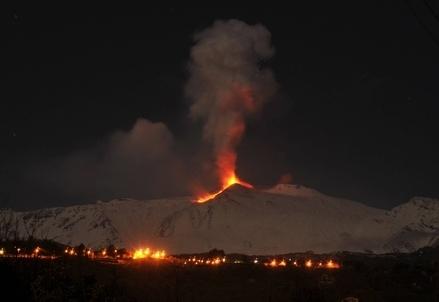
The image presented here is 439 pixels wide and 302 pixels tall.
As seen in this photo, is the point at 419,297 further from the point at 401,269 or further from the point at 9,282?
the point at 9,282

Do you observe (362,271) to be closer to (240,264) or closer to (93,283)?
(240,264)

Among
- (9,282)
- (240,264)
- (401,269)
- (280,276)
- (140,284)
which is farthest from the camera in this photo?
(401,269)

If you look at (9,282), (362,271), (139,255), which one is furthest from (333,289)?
(9,282)

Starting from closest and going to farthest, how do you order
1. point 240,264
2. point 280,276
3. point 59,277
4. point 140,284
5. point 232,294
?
point 59,277 → point 140,284 → point 232,294 → point 280,276 → point 240,264

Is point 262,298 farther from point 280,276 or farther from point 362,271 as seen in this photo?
point 362,271

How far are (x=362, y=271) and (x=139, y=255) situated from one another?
29048mm

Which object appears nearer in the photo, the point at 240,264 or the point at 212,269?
the point at 212,269

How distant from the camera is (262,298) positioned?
180 ft

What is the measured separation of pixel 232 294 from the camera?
56.8m

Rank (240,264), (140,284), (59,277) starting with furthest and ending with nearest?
(240,264) → (140,284) → (59,277)

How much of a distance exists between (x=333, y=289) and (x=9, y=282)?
147 ft

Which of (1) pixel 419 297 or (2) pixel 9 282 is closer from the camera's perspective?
(2) pixel 9 282

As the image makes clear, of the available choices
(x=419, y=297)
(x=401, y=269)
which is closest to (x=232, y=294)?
(x=419, y=297)

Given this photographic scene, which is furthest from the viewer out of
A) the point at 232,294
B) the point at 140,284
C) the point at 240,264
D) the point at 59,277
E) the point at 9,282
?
the point at 240,264
